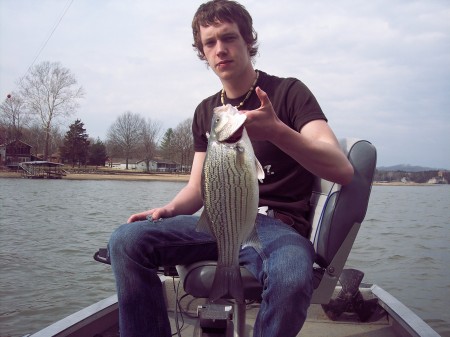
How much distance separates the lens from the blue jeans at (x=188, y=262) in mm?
1984

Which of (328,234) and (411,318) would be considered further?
(411,318)

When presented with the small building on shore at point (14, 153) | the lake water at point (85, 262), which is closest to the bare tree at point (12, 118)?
the small building on shore at point (14, 153)

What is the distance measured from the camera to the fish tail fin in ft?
7.25

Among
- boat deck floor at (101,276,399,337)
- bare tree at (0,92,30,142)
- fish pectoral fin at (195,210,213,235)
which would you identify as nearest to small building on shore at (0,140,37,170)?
bare tree at (0,92,30,142)

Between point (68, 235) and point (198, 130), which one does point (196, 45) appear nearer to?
point (198, 130)

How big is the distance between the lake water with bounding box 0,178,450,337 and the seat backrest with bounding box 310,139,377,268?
4351 mm

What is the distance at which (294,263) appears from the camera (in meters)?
→ 2.04

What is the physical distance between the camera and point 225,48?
2727 mm

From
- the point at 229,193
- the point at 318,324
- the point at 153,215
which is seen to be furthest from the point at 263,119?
the point at 318,324

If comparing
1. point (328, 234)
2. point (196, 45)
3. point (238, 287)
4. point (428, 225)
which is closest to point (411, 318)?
point (328, 234)

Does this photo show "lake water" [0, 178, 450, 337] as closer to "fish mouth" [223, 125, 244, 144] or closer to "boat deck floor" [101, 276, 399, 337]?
"boat deck floor" [101, 276, 399, 337]

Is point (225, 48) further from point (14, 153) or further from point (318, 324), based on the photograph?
point (14, 153)

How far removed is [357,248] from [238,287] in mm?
10878

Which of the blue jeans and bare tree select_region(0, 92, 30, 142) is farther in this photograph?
bare tree select_region(0, 92, 30, 142)
